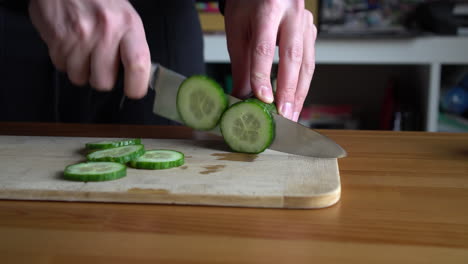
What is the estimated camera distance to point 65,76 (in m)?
1.75

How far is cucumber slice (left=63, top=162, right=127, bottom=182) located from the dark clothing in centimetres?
76

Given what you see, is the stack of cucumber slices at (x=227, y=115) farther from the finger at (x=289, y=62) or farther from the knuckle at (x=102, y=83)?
the knuckle at (x=102, y=83)

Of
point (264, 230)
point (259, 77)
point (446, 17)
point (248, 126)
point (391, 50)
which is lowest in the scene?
point (264, 230)

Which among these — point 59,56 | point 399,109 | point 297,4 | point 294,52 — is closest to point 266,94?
point 294,52

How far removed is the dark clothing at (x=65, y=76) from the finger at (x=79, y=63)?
46 centimetres

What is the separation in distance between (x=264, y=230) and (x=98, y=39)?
635 mm

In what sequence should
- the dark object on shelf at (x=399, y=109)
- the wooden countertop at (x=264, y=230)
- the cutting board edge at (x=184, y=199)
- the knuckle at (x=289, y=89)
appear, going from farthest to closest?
1. the dark object on shelf at (x=399, y=109)
2. the knuckle at (x=289, y=89)
3. the cutting board edge at (x=184, y=199)
4. the wooden countertop at (x=264, y=230)

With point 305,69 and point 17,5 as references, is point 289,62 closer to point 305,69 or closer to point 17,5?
point 305,69

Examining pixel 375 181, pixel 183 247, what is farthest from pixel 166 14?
pixel 183 247

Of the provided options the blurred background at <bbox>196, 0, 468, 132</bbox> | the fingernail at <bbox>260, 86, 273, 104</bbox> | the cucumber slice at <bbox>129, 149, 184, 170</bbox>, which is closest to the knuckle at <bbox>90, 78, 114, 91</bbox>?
the cucumber slice at <bbox>129, 149, 184, 170</bbox>

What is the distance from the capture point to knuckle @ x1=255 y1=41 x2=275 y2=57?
3.90 ft

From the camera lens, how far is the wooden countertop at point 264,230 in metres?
0.71

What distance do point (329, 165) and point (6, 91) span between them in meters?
1.24

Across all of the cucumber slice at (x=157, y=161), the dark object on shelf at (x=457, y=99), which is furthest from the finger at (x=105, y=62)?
the dark object on shelf at (x=457, y=99)
